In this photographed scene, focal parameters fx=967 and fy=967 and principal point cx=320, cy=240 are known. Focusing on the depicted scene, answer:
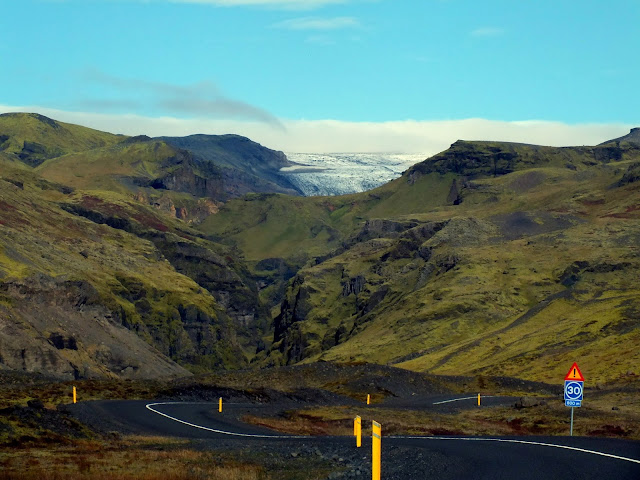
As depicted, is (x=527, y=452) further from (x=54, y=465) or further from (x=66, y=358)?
(x=66, y=358)

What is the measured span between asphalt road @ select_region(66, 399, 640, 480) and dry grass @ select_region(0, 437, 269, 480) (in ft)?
9.20

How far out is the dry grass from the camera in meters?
30.2

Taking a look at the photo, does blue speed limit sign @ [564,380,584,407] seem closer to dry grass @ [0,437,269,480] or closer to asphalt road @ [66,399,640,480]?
asphalt road @ [66,399,640,480]

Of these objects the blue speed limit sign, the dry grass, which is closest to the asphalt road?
the dry grass

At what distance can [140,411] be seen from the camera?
6128cm

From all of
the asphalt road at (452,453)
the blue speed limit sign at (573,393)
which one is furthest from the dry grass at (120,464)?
the blue speed limit sign at (573,393)

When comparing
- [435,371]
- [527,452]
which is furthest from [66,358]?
[527,452]

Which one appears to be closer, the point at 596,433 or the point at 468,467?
the point at 468,467

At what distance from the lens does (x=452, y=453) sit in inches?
1287

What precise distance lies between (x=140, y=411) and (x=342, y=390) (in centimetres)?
3858

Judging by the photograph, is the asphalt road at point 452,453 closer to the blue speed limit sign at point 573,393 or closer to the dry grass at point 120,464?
the dry grass at point 120,464

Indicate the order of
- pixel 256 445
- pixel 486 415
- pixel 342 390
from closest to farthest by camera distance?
pixel 256 445 → pixel 486 415 → pixel 342 390

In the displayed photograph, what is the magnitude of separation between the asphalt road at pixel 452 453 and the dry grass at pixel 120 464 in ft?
9.20

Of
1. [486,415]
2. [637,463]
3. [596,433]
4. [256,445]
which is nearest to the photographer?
[637,463]
